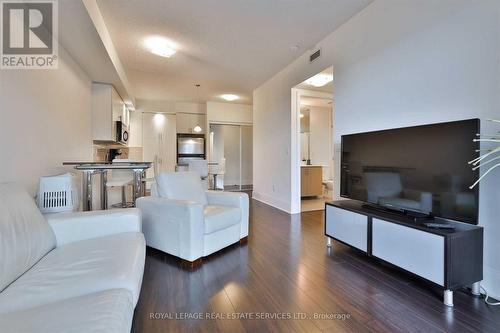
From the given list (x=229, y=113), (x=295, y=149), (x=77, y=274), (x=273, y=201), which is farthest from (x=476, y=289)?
(x=229, y=113)

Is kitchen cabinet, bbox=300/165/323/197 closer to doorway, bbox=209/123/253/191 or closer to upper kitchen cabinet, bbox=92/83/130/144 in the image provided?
doorway, bbox=209/123/253/191

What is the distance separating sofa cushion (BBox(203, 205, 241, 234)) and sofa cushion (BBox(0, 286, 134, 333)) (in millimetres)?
1319

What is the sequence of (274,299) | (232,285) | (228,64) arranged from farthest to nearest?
(228,64) → (232,285) → (274,299)

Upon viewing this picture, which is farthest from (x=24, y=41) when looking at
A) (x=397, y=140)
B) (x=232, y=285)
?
(x=397, y=140)

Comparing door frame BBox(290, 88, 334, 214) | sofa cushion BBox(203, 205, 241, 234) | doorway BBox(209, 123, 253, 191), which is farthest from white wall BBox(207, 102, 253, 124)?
sofa cushion BBox(203, 205, 241, 234)

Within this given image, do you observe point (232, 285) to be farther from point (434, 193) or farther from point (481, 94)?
point (481, 94)

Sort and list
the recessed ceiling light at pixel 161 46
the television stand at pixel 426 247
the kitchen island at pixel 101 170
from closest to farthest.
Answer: the television stand at pixel 426 247 < the kitchen island at pixel 101 170 < the recessed ceiling light at pixel 161 46

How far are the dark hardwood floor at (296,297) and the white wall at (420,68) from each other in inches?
20.0

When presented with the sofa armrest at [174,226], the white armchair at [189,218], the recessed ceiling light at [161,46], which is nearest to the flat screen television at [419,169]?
the white armchair at [189,218]

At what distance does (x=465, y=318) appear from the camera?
153 centimetres

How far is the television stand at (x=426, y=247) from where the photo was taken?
5.26 feet

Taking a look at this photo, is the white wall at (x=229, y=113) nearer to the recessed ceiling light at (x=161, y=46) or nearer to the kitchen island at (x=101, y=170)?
the recessed ceiling light at (x=161, y=46)

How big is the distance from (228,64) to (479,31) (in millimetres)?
3353

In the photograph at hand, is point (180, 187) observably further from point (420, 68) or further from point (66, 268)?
point (420, 68)
